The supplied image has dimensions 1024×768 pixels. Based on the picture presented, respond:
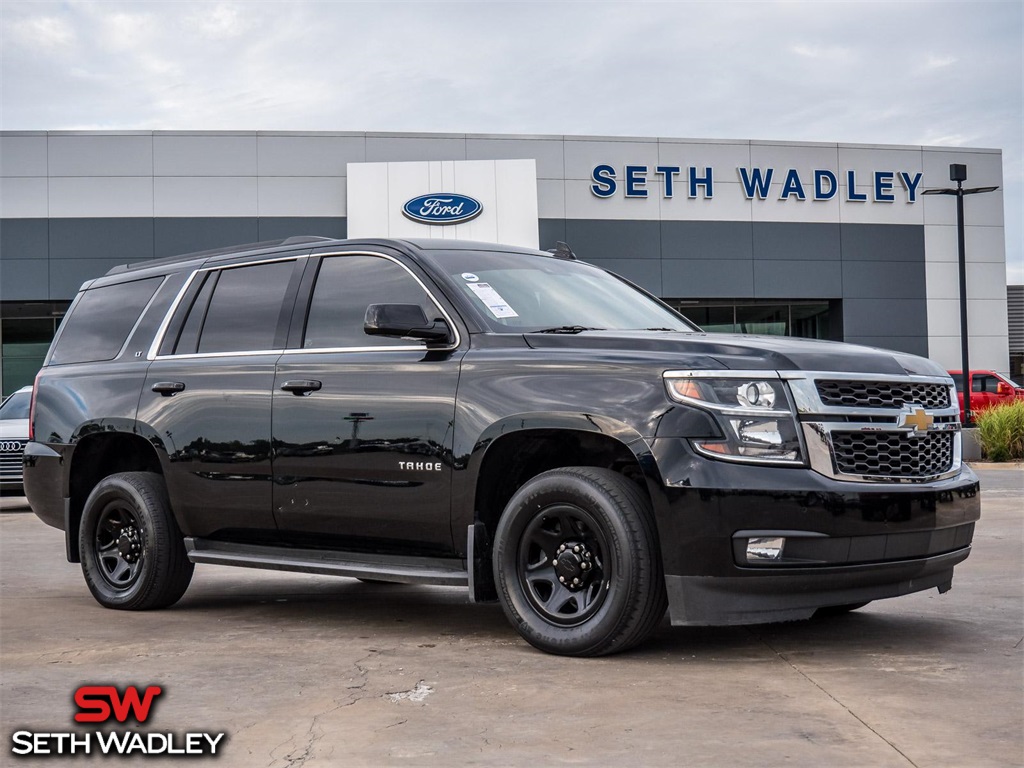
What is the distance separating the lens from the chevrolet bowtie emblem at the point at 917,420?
17.3 feet

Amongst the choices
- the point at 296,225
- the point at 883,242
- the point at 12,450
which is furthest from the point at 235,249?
the point at 883,242

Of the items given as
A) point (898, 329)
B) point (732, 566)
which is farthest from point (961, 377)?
point (732, 566)

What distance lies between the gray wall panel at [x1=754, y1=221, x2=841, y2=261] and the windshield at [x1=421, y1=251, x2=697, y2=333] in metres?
29.9

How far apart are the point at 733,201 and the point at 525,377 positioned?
31.3 m

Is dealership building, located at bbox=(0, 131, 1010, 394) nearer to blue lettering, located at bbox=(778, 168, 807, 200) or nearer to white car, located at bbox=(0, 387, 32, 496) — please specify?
blue lettering, located at bbox=(778, 168, 807, 200)

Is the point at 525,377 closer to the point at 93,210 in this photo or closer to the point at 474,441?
the point at 474,441

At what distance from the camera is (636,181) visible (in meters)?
35.1

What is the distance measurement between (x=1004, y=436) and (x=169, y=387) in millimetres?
19203

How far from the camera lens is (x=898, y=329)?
36.9m

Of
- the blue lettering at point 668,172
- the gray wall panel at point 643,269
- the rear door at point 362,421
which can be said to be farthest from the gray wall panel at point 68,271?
the rear door at point 362,421

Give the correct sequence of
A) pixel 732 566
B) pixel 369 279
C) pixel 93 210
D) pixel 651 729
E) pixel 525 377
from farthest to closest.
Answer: pixel 93 210, pixel 369 279, pixel 525 377, pixel 732 566, pixel 651 729

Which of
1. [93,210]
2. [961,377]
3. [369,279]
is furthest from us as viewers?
[93,210]

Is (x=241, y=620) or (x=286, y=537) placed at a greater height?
(x=286, y=537)

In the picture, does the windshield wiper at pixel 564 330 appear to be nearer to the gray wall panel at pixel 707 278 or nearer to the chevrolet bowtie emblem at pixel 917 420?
the chevrolet bowtie emblem at pixel 917 420
